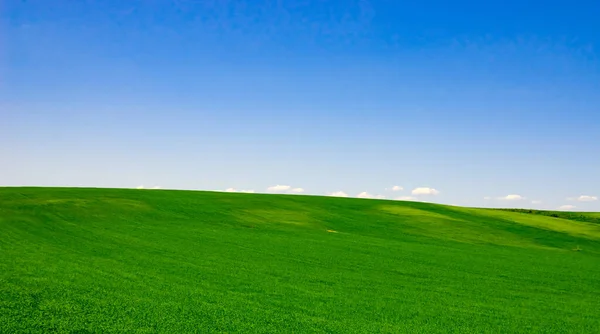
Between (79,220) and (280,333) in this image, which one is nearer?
(280,333)

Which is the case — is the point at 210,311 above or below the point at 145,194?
below

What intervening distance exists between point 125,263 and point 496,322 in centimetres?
1013

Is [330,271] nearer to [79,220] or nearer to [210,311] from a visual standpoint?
[210,311]

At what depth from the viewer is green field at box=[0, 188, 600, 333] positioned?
929 cm

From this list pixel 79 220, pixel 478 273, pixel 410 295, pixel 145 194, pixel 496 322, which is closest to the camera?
pixel 496 322

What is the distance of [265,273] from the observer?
1396 cm

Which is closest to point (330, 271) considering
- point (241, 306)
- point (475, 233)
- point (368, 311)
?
point (368, 311)

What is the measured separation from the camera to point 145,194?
113 ft

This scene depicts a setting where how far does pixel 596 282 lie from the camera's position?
17047 mm

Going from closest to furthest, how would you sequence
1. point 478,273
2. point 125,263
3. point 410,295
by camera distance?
point 410,295
point 125,263
point 478,273

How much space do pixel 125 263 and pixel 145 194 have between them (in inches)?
853

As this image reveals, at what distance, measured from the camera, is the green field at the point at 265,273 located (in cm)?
929

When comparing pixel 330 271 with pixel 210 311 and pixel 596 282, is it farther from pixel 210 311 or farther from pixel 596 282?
pixel 596 282

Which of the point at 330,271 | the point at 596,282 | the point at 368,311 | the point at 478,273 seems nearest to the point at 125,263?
the point at 330,271
